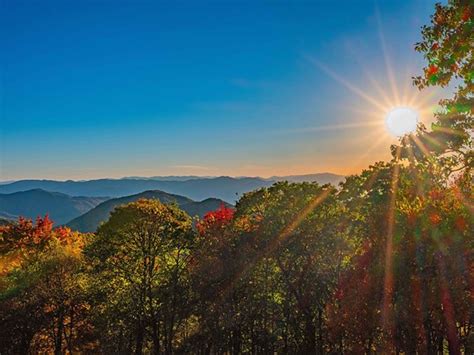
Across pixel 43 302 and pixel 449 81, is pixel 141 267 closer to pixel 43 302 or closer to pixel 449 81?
pixel 43 302

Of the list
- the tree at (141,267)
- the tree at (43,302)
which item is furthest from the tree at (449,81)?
the tree at (43,302)

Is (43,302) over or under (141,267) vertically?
under

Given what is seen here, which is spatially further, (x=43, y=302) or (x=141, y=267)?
(x=43, y=302)

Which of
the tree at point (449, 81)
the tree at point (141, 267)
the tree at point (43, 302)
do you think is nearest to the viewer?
the tree at point (449, 81)

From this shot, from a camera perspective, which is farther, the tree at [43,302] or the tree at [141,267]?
the tree at [43,302]

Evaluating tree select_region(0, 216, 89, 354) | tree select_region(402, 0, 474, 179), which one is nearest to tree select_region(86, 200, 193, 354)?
tree select_region(0, 216, 89, 354)

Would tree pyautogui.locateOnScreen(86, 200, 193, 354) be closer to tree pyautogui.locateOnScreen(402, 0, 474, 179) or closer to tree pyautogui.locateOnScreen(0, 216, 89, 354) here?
tree pyautogui.locateOnScreen(0, 216, 89, 354)

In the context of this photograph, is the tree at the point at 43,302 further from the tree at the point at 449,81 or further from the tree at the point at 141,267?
the tree at the point at 449,81

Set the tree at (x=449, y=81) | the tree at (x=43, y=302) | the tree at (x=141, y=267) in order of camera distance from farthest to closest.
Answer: the tree at (x=43, y=302) → the tree at (x=141, y=267) → the tree at (x=449, y=81)

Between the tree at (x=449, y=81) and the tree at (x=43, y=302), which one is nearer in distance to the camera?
the tree at (x=449, y=81)

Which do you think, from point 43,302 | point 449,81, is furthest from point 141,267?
point 449,81

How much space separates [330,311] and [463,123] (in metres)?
20.4

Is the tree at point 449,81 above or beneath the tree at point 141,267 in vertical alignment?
above

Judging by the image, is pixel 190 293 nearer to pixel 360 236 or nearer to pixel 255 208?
pixel 255 208
